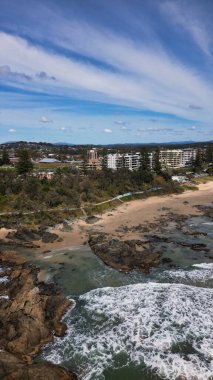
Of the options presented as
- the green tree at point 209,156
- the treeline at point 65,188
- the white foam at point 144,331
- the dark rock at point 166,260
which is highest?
the green tree at point 209,156

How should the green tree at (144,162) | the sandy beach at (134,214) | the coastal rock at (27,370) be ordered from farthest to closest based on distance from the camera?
the green tree at (144,162)
the sandy beach at (134,214)
the coastal rock at (27,370)

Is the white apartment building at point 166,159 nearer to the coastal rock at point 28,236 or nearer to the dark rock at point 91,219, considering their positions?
the dark rock at point 91,219

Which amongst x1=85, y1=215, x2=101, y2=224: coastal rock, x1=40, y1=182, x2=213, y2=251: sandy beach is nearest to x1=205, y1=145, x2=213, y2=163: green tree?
x1=40, y1=182, x2=213, y2=251: sandy beach

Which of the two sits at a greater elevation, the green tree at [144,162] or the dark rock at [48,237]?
the green tree at [144,162]

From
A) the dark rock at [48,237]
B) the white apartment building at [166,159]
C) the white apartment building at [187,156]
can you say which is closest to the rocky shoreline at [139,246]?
the dark rock at [48,237]

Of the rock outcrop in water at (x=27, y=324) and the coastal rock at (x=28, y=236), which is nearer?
the rock outcrop in water at (x=27, y=324)

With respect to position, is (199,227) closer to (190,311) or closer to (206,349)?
(190,311)

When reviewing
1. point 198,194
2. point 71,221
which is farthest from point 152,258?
point 198,194

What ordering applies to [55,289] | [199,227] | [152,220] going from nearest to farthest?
[55,289], [199,227], [152,220]

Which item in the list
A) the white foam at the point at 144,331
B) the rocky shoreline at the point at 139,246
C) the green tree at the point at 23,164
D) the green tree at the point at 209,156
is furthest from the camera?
the green tree at the point at 209,156
